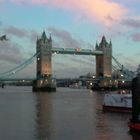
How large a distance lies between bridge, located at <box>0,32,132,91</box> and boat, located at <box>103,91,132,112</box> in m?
105

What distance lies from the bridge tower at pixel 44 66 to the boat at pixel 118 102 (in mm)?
105127

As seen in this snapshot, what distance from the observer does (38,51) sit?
173375 mm

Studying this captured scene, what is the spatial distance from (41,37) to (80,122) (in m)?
140

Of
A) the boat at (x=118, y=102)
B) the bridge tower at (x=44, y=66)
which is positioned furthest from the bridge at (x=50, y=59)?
the boat at (x=118, y=102)

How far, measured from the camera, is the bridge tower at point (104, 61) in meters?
186

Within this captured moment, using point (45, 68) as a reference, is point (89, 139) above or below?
below

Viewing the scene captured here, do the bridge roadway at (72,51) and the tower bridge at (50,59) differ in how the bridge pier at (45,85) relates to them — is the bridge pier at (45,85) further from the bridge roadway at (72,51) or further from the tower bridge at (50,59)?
the bridge roadway at (72,51)

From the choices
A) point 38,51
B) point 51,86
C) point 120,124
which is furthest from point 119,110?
point 38,51

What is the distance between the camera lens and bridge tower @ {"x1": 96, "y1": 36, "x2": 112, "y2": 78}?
18575 cm

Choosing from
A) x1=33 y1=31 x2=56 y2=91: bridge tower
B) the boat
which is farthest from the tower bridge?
the boat

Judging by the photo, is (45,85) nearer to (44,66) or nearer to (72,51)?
(44,66)

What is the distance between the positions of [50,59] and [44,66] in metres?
4.35

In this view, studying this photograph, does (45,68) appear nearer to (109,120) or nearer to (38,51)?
(38,51)

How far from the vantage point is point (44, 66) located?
164 meters
